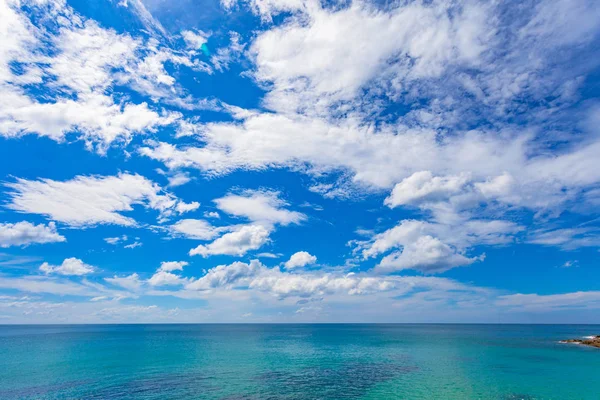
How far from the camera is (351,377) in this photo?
53125mm

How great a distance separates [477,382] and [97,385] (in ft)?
173

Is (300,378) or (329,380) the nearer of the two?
(329,380)

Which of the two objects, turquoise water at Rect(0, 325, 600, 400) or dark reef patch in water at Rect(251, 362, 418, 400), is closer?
dark reef patch in water at Rect(251, 362, 418, 400)

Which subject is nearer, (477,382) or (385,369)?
(477,382)

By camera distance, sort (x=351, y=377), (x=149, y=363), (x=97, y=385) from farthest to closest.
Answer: (x=149, y=363) → (x=351, y=377) → (x=97, y=385)

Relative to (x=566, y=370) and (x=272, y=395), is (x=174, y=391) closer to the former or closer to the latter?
(x=272, y=395)

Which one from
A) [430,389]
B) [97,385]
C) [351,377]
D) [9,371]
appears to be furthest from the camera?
[9,371]

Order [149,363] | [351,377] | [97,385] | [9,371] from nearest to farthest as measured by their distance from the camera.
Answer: [97,385]
[351,377]
[9,371]
[149,363]

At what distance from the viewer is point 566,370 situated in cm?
6138

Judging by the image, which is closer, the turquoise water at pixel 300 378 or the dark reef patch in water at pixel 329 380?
the dark reef patch in water at pixel 329 380

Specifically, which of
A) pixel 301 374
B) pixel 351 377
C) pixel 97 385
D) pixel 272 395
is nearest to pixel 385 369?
pixel 351 377

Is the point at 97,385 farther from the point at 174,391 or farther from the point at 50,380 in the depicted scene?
the point at 174,391

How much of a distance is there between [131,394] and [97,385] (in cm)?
889

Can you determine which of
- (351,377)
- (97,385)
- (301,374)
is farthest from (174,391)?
(351,377)
